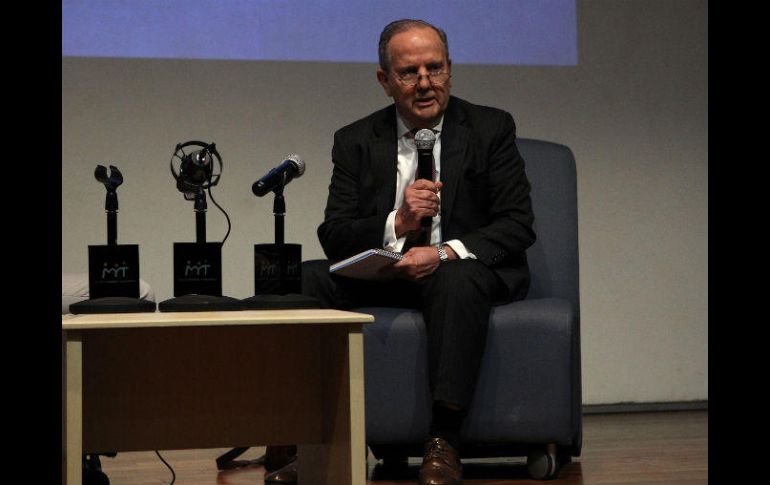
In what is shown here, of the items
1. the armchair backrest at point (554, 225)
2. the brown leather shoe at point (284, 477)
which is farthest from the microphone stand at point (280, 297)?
the armchair backrest at point (554, 225)

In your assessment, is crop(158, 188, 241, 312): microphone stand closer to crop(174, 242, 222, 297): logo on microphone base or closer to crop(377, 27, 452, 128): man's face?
crop(174, 242, 222, 297): logo on microphone base

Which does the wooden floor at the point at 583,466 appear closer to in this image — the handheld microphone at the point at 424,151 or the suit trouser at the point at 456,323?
the suit trouser at the point at 456,323

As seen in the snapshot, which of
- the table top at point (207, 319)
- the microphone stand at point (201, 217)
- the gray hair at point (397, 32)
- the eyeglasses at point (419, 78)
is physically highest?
the gray hair at point (397, 32)

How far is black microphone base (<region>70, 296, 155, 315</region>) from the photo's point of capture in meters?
2.04

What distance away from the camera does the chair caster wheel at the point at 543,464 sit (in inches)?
94.2

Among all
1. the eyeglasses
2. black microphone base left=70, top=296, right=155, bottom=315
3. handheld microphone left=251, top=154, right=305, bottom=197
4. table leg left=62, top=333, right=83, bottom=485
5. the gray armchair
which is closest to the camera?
table leg left=62, top=333, right=83, bottom=485

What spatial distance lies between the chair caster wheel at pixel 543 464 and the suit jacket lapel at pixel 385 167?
2.22 ft

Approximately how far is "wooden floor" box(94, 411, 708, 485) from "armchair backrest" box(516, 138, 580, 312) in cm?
42

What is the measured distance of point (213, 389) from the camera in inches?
85.0

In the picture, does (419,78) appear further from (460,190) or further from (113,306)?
(113,306)

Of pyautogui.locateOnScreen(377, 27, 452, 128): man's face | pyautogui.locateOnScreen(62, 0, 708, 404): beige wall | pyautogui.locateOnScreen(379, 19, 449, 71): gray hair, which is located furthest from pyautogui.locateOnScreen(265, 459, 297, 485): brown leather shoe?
pyautogui.locateOnScreen(62, 0, 708, 404): beige wall

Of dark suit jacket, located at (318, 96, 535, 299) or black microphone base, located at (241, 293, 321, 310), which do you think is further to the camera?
dark suit jacket, located at (318, 96, 535, 299)
